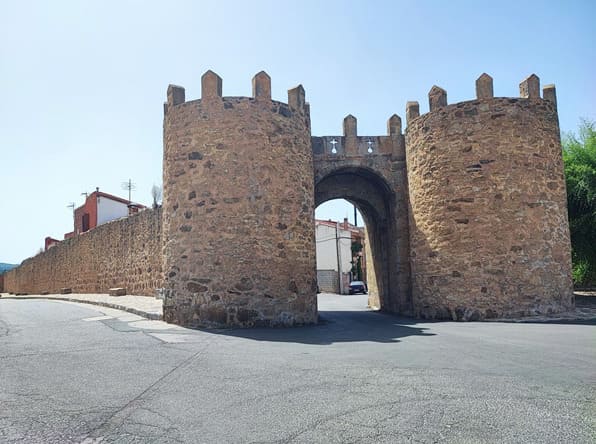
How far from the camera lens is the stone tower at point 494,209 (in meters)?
11.8

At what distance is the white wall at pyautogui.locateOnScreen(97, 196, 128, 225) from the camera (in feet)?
125

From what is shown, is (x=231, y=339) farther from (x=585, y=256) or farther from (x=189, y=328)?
(x=585, y=256)

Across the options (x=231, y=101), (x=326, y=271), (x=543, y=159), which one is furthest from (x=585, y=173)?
(x=326, y=271)

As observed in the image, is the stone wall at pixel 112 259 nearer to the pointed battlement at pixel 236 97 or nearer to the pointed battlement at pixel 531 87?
the pointed battlement at pixel 236 97

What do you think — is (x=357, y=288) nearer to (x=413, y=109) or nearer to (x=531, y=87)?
(x=413, y=109)

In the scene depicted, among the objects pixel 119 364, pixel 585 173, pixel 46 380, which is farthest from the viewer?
pixel 585 173

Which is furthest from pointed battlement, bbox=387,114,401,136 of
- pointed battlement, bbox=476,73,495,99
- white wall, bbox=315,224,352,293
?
white wall, bbox=315,224,352,293

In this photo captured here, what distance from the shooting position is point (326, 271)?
40469 millimetres

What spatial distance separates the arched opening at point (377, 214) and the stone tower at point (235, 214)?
3604 mm

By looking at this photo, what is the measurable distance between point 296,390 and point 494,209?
29.8 ft

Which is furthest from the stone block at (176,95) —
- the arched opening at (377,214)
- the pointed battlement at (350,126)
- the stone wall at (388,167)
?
the pointed battlement at (350,126)

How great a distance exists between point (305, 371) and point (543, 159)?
9.82 meters

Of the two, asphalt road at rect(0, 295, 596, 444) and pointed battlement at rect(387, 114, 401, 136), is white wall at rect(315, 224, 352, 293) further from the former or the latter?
asphalt road at rect(0, 295, 596, 444)

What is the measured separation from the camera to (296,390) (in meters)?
4.53
